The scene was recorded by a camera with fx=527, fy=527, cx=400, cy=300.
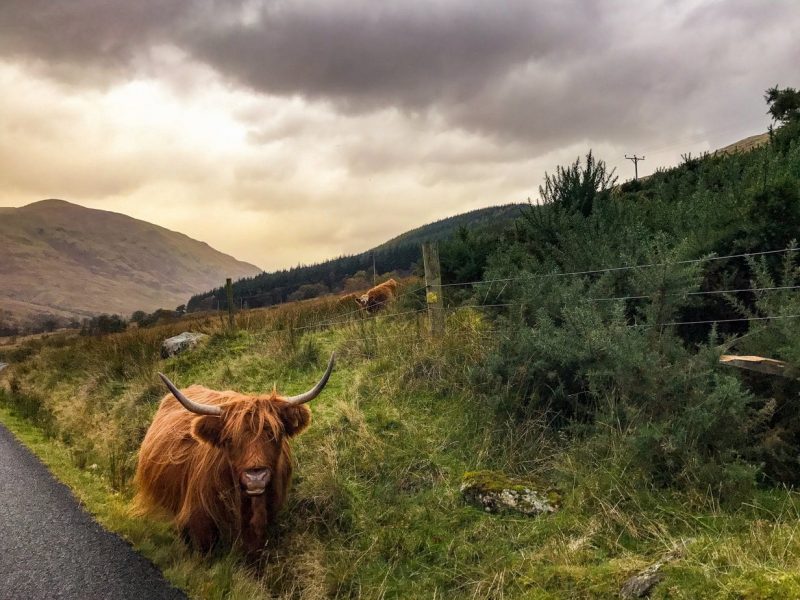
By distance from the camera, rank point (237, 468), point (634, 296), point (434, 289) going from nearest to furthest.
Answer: point (237, 468)
point (634, 296)
point (434, 289)

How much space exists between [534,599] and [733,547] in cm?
95

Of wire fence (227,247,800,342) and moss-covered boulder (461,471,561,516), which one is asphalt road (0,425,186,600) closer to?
moss-covered boulder (461,471,561,516)

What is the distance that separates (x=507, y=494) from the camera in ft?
12.1

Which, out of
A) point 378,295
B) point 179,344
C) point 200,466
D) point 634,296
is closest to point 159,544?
point 200,466

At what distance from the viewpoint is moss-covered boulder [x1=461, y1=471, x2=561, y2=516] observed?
11.7 ft

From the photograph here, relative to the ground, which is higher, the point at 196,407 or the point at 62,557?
the point at 196,407

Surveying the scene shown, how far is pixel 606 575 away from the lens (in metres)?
2.56

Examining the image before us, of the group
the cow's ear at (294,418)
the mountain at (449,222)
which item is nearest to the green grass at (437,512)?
the cow's ear at (294,418)

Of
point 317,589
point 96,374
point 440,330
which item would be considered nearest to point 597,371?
point 317,589

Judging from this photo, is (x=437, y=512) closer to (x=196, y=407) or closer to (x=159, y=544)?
(x=196, y=407)

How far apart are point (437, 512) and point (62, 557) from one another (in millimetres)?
2559

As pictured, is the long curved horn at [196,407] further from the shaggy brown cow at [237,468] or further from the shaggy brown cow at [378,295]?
the shaggy brown cow at [378,295]

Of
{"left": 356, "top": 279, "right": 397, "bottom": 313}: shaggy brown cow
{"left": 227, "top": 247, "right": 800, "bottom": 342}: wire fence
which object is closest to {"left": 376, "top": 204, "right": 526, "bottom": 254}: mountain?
{"left": 356, "top": 279, "right": 397, "bottom": 313}: shaggy brown cow

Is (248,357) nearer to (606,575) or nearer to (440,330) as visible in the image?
(440,330)
